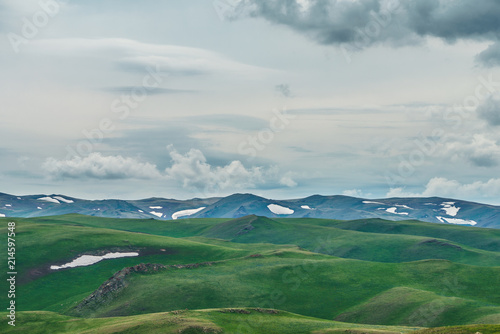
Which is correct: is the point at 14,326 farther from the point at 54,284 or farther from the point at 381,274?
the point at 381,274

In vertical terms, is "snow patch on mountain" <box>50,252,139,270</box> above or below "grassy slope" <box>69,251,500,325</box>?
below

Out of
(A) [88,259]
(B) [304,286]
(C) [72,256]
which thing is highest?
(B) [304,286]

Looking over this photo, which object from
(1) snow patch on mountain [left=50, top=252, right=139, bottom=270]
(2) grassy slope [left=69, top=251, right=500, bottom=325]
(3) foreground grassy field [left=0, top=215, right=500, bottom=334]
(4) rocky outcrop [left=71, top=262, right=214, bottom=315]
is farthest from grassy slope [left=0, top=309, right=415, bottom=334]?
(1) snow patch on mountain [left=50, top=252, right=139, bottom=270]

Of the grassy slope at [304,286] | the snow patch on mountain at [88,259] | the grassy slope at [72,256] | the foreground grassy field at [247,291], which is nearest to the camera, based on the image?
the foreground grassy field at [247,291]

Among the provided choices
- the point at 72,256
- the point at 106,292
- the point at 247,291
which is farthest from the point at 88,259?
the point at 247,291

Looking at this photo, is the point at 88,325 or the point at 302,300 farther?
the point at 302,300

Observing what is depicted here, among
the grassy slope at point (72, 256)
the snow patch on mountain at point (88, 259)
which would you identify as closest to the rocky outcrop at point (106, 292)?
the grassy slope at point (72, 256)

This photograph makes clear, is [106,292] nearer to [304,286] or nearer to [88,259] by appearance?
[304,286]

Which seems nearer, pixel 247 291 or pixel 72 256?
pixel 247 291

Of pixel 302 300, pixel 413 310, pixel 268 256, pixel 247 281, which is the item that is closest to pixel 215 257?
pixel 268 256

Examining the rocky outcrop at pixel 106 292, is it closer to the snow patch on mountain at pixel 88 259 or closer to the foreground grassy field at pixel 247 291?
the foreground grassy field at pixel 247 291

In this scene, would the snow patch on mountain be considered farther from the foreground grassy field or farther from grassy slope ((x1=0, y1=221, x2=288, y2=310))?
the foreground grassy field
